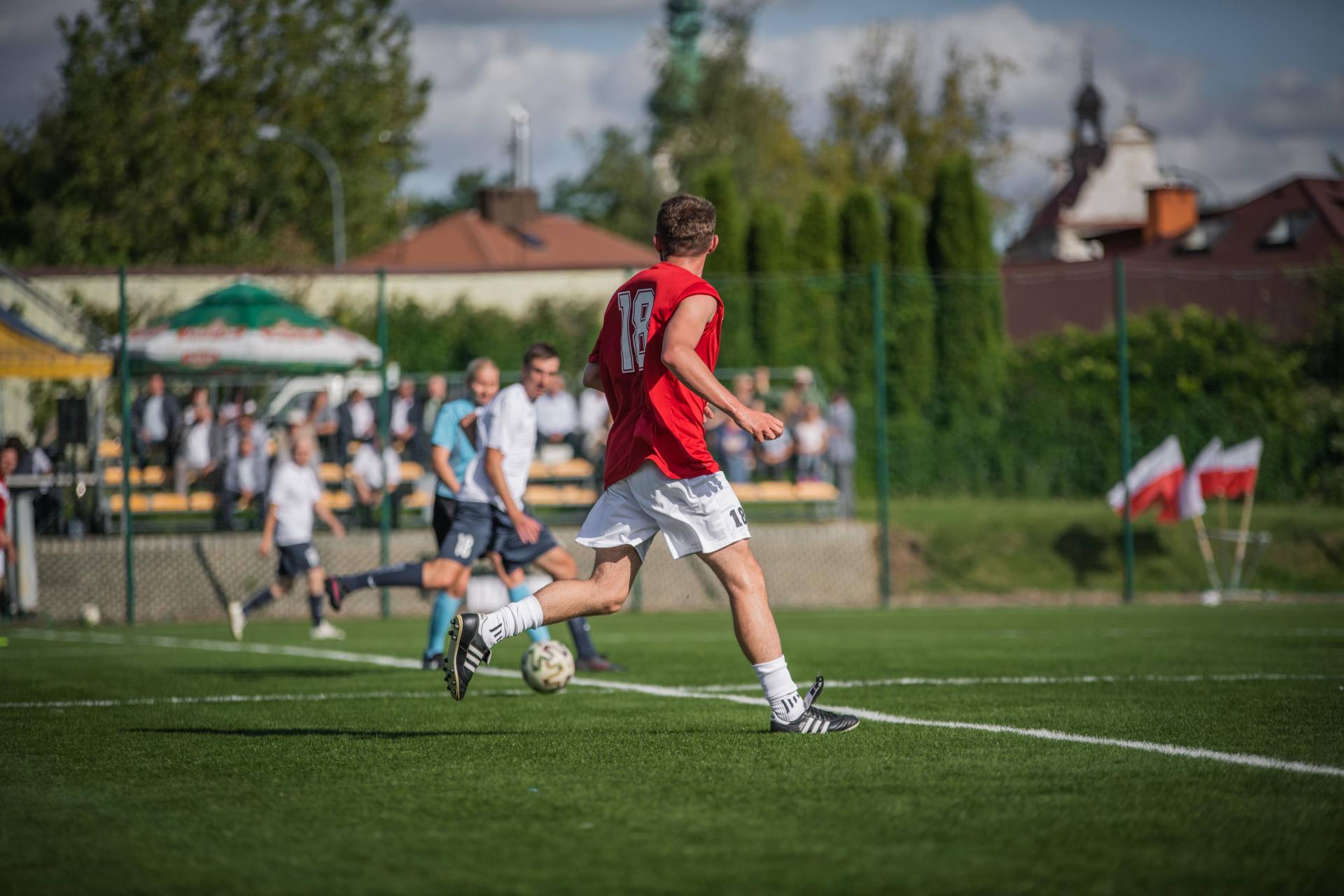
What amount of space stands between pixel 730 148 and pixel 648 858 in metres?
55.0

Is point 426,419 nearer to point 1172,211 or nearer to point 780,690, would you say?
point 780,690

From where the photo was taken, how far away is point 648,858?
12.3 feet

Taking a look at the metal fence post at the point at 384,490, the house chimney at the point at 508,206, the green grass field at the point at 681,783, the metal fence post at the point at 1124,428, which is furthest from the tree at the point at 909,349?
the house chimney at the point at 508,206

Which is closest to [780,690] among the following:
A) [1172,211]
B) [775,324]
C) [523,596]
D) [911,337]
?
[523,596]

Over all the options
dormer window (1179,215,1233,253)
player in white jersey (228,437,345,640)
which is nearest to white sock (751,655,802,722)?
player in white jersey (228,437,345,640)

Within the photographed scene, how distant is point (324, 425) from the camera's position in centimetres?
1859

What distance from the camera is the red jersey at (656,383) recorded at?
5891 millimetres

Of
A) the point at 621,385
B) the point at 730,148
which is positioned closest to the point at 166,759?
the point at 621,385

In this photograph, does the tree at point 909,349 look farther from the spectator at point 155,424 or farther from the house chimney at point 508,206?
the house chimney at point 508,206

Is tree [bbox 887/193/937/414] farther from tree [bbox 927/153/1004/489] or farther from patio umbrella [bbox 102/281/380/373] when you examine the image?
patio umbrella [bbox 102/281/380/373]

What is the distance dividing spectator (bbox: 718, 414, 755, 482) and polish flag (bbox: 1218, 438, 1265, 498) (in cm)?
590

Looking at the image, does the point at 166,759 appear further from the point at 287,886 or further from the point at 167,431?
the point at 167,431

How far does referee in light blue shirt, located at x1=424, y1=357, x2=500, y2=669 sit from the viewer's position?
32.2 ft

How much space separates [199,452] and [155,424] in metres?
0.65
